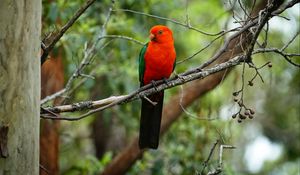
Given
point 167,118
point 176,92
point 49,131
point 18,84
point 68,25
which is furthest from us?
point 176,92

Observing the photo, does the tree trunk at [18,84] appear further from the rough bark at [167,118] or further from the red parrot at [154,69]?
the rough bark at [167,118]

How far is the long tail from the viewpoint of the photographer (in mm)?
4504

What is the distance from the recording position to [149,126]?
455 centimetres

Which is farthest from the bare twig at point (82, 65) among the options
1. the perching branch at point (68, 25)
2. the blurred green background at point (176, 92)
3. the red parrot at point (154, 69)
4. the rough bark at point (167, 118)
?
the rough bark at point (167, 118)

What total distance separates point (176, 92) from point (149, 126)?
7.49 feet

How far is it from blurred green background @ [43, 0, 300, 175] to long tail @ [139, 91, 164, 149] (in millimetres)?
435

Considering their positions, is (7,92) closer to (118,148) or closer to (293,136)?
(118,148)

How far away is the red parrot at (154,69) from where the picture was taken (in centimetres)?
454

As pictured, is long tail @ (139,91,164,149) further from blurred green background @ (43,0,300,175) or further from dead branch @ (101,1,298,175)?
dead branch @ (101,1,298,175)

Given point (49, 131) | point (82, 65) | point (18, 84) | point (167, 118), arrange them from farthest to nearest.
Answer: point (167, 118), point (49, 131), point (82, 65), point (18, 84)

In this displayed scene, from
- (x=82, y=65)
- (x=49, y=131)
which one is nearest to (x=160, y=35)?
(x=82, y=65)

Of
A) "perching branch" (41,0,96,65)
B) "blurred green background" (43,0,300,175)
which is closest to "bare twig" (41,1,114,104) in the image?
"blurred green background" (43,0,300,175)

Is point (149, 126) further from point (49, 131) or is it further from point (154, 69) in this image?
point (49, 131)

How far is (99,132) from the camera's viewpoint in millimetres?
8492
